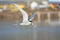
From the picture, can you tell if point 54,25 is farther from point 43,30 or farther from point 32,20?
point 32,20

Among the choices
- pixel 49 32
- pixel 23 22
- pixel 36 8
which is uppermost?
pixel 36 8

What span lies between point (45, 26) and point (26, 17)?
261mm

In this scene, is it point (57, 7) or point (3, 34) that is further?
point (57, 7)

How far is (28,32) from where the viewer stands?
6.12 ft

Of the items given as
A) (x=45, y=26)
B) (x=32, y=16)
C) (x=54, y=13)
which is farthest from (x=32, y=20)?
(x=54, y=13)

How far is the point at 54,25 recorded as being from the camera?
6.26 ft

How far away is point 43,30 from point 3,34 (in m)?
0.48

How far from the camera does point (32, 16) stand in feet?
6.26

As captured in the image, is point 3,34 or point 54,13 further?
point 54,13

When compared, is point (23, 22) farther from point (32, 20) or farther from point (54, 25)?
point (54, 25)

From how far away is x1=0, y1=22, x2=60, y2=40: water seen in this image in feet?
5.97

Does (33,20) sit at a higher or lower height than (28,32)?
higher

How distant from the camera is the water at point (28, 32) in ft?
5.97

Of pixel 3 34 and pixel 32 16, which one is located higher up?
pixel 32 16
